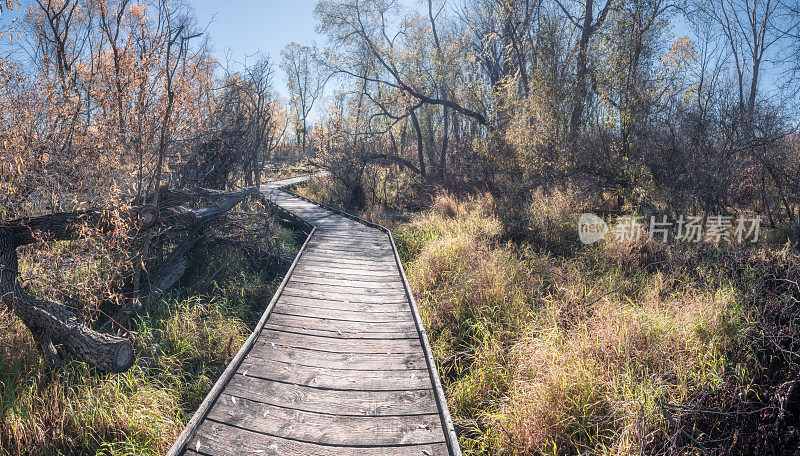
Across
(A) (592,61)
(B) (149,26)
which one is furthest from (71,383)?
(A) (592,61)

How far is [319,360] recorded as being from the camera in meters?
3.79

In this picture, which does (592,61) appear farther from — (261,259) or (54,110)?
(54,110)

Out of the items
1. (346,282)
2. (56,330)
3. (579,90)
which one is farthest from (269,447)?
(579,90)

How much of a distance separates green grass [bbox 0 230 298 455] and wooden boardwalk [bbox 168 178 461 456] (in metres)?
0.76

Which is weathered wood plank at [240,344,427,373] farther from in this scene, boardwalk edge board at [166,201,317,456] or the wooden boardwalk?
boardwalk edge board at [166,201,317,456]

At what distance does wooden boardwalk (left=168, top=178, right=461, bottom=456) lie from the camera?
9.00 ft

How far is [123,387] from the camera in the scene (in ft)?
13.4

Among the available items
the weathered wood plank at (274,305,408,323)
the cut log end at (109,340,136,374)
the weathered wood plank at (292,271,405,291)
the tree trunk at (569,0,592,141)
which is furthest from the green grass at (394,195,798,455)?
the tree trunk at (569,0,592,141)

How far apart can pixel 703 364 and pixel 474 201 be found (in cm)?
916

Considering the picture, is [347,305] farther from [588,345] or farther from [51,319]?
[51,319]
